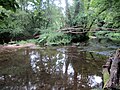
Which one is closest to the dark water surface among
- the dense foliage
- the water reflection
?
the water reflection

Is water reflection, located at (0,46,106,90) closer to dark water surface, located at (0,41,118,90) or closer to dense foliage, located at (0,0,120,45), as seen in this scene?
dark water surface, located at (0,41,118,90)

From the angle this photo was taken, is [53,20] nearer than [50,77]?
No

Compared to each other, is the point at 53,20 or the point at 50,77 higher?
the point at 53,20

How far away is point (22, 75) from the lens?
6.98 m

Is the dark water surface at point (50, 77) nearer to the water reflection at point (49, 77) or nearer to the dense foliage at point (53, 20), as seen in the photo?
Answer: the water reflection at point (49, 77)

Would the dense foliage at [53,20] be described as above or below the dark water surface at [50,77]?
above

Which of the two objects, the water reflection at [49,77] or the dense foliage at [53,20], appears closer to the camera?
the water reflection at [49,77]

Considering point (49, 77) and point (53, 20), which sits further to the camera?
point (53, 20)

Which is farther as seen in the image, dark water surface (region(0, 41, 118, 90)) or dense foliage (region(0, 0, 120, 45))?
dense foliage (region(0, 0, 120, 45))

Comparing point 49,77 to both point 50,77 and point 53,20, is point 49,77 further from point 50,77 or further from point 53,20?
point 53,20

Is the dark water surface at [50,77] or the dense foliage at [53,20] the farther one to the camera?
the dense foliage at [53,20]

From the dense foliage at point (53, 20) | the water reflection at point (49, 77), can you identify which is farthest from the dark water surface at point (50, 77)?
the dense foliage at point (53, 20)

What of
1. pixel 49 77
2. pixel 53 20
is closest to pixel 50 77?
pixel 49 77

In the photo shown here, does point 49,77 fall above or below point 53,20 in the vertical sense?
below
